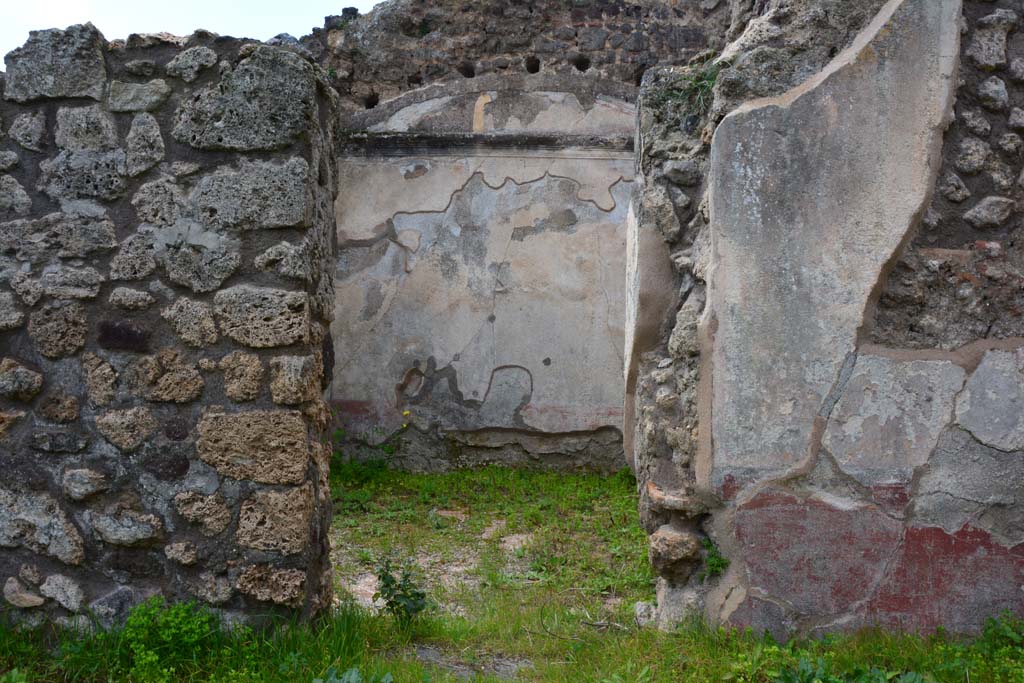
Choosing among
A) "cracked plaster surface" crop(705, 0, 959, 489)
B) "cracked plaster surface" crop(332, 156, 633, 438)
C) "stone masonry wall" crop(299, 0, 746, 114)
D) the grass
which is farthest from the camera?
"stone masonry wall" crop(299, 0, 746, 114)

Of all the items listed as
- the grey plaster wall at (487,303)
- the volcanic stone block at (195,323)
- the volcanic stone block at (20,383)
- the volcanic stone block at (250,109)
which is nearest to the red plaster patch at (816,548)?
the volcanic stone block at (195,323)

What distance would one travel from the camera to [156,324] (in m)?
2.61

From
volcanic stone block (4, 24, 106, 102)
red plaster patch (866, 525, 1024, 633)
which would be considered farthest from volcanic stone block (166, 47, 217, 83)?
red plaster patch (866, 525, 1024, 633)

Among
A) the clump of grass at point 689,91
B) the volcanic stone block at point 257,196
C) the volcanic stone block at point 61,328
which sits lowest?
the volcanic stone block at point 61,328

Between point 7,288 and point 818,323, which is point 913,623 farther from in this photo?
point 7,288

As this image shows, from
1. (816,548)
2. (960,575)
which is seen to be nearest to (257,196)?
(816,548)

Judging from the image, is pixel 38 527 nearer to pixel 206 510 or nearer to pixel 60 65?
pixel 206 510

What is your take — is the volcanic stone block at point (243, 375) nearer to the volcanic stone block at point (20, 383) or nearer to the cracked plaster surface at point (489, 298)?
the volcanic stone block at point (20, 383)

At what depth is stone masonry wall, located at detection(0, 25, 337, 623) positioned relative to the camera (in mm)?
2578

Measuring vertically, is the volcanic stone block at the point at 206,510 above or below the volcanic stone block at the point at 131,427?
below

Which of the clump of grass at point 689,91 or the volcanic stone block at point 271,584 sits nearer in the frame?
the volcanic stone block at point 271,584

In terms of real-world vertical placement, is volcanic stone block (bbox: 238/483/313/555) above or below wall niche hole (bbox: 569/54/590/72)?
below

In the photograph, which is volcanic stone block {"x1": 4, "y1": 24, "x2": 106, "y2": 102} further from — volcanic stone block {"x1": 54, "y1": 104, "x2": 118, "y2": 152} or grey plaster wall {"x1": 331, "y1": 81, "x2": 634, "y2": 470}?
grey plaster wall {"x1": 331, "y1": 81, "x2": 634, "y2": 470}

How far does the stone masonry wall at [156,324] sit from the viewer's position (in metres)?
2.58
